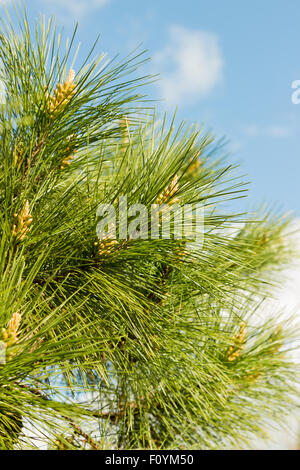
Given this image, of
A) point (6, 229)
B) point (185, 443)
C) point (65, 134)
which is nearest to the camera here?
point (6, 229)

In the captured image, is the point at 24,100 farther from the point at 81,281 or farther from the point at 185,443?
the point at 185,443

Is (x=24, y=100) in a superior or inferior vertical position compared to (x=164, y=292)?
superior

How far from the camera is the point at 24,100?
0.65m

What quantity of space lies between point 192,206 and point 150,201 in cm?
5

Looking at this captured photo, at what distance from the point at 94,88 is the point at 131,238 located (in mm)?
235

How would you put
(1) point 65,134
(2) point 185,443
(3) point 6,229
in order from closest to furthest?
(3) point 6,229
(1) point 65,134
(2) point 185,443

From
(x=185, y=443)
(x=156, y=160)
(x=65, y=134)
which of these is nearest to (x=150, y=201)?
(x=156, y=160)
